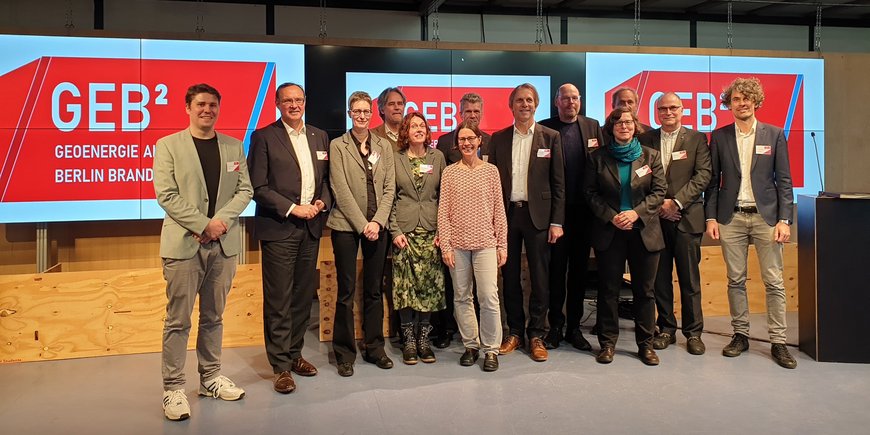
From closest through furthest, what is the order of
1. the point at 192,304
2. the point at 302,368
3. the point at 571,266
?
the point at 192,304 → the point at 302,368 → the point at 571,266

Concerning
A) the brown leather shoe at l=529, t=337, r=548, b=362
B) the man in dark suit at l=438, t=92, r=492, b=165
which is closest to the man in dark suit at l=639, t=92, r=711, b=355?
the brown leather shoe at l=529, t=337, r=548, b=362

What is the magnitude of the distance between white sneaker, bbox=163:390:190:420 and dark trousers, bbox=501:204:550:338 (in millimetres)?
2006

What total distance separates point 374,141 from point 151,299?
1881 mm

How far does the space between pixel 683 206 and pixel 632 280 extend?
22.8 inches

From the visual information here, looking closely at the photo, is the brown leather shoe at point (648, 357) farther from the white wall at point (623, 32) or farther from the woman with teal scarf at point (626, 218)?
the white wall at point (623, 32)

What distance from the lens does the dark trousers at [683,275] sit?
433 centimetres

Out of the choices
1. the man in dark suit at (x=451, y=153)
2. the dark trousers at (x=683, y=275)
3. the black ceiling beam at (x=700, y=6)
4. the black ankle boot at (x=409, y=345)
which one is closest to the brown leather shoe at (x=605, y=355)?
the dark trousers at (x=683, y=275)

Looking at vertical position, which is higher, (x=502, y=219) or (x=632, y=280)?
(x=502, y=219)

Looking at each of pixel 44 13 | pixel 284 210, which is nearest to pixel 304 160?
pixel 284 210

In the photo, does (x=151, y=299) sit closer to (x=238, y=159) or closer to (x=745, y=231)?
(x=238, y=159)

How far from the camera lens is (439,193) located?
410cm

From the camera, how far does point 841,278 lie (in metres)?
4.12

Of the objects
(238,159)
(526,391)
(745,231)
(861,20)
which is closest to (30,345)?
(238,159)

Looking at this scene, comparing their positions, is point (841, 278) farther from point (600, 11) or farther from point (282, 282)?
point (600, 11)
